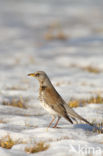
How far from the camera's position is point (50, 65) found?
40.0ft

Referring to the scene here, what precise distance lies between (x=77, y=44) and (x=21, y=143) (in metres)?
9.73

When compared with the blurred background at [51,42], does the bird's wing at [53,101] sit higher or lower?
lower

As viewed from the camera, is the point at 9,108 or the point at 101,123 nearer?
the point at 101,123

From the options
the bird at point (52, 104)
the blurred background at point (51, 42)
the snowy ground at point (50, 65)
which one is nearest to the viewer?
the snowy ground at point (50, 65)

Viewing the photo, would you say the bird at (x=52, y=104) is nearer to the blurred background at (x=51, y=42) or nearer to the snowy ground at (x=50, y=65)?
the snowy ground at (x=50, y=65)

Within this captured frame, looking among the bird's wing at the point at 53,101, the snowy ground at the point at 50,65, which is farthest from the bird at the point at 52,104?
the snowy ground at the point at 50,65

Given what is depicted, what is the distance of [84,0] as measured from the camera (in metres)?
26.8

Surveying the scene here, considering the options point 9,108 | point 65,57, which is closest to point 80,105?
point 9,108

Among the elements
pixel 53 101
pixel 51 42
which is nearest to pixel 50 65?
pixel 51 42

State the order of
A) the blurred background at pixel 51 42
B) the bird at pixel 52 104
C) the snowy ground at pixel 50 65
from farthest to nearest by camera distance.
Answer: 1. the blurred background at pixel 51 42
2. the bird at pixel 52 104
3. the snowy ground at pixel 50 65

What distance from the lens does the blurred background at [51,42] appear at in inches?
426

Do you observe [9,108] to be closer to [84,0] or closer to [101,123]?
[101,123]

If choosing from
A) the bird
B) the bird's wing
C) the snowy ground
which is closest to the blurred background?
the snowy ground

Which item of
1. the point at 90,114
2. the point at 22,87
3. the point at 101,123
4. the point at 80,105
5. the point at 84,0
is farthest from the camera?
the point at 84,0
